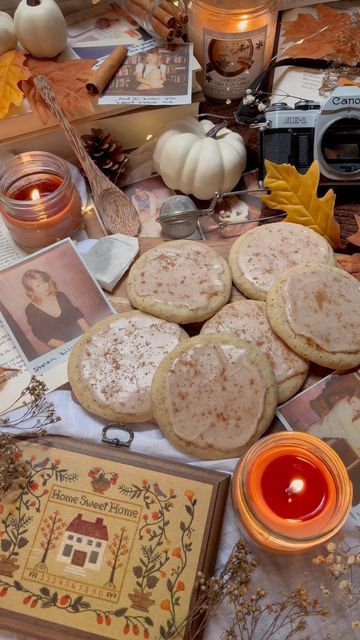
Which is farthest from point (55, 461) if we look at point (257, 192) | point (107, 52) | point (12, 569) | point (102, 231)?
point (107, 52)

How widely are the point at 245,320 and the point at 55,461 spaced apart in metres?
0.40

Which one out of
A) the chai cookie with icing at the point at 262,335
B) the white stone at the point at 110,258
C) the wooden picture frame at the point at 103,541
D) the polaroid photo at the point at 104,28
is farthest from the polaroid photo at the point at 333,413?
the polaroid photo at the point at 104,28

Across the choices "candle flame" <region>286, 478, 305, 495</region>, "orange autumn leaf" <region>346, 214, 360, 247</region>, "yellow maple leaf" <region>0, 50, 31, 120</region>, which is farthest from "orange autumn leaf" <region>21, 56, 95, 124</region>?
"candle flame" <region>286, 478, 305, 495</region>

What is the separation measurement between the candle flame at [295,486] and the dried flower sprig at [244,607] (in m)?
0.11

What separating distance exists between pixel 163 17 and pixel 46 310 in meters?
0.65

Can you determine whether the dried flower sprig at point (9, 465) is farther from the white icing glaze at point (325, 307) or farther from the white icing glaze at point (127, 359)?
the white icing glaze at point (325, 307)

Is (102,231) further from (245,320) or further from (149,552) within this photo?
(149,552)

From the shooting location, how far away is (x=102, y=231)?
3.91 feet

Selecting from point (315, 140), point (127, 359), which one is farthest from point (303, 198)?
point (127, 359)

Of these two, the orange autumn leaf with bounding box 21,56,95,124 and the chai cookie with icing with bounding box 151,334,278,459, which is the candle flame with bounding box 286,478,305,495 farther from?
the orange autumn leaf with bounding box 21,56,95,124

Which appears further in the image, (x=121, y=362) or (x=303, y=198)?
(x=303, y=198)

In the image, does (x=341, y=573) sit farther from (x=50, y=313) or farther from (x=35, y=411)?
(x=50, y=313)

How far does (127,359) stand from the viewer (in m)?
0.98

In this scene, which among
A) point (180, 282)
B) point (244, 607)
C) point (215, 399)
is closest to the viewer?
point (244, 607)
